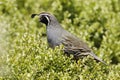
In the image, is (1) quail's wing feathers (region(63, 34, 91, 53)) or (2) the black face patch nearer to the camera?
(1) quail's wing feathers (region(63, 34, 91, 53))

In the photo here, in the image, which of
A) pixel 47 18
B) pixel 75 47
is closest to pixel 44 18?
pixel 47 18

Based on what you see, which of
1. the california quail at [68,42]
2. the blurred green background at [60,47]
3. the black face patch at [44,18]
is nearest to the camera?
the blurred green background at [60,47]

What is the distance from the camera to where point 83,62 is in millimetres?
5941

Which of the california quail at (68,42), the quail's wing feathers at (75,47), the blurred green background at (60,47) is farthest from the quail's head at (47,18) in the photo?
the quail's wing feathers at (75,47)

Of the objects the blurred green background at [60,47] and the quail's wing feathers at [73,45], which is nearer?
the blurred green background at [60,47]

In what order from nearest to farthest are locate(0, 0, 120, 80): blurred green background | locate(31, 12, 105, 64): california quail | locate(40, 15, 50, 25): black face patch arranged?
1. locate(0, 0, 120, 80): blurred green background
2. locate(31, 12, 105, 64): california quail
3. locate(40, 15, 50, 25): black face patch

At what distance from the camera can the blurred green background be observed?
5.86 meters

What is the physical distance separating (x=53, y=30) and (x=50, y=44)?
31cm

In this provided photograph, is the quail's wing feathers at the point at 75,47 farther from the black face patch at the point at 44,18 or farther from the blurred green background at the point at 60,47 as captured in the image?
the black face patch at the point at 44,18

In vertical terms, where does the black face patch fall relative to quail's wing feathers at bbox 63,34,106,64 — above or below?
above

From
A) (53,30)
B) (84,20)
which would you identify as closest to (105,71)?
(53,30)

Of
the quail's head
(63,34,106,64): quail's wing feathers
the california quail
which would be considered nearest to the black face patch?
the quail's head

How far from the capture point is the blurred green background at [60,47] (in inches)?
231

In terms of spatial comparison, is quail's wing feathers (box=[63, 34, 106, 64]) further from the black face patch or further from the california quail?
the black face patch
